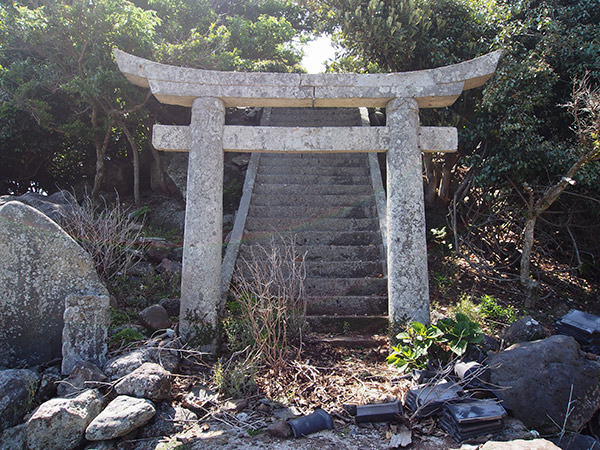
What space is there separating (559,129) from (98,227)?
Result: 23.9 feet

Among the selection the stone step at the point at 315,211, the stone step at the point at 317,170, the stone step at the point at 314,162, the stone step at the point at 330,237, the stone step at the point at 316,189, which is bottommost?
the stone step at the point at 330,237

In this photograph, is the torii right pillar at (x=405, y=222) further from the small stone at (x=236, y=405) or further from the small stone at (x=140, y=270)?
the small stone at (x=140, y=270)

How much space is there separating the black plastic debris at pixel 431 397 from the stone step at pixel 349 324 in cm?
159

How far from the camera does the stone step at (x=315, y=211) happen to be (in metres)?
7.22

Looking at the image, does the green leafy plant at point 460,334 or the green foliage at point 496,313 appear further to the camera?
the green foliage at point 496,313

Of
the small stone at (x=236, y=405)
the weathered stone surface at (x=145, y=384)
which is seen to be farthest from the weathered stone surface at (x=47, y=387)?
the small stone at (x=236, y=405)

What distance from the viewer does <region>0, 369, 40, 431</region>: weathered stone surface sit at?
10.6 ft

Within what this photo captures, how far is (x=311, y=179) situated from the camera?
8.12m

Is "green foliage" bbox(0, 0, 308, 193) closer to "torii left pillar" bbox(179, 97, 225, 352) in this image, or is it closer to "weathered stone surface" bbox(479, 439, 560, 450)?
"torii left pillar" bbox(179, 97, 225, 352)

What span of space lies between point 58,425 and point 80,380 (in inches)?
19.9

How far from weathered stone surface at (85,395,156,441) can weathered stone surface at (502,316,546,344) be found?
3559mm

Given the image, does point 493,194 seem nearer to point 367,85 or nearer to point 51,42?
point 367,85

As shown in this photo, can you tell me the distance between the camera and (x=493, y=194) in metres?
7.16

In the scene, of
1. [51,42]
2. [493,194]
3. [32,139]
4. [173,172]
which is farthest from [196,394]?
[32,139]
